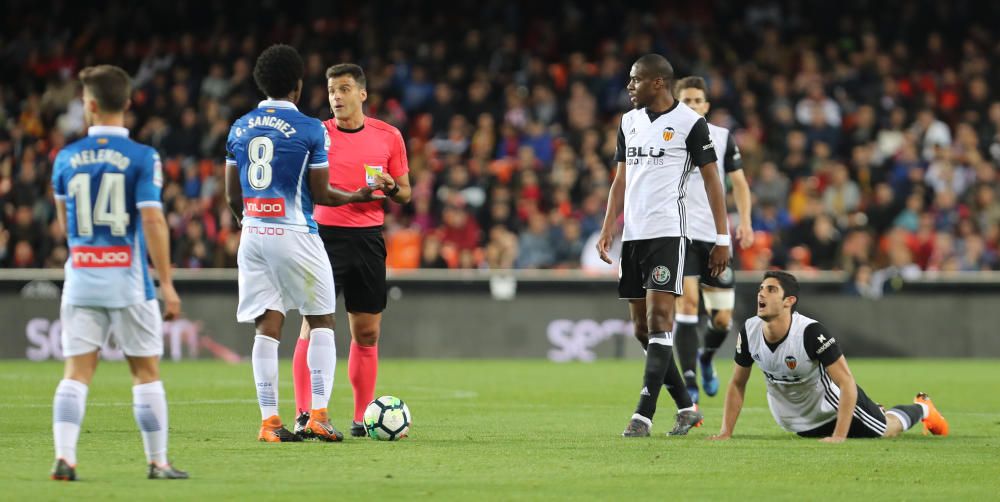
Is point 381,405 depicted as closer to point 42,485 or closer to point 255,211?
point 255,211

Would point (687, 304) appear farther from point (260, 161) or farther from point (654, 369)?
point (260, 161)

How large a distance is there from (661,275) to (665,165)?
70 centimetres

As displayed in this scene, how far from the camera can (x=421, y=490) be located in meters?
6.56

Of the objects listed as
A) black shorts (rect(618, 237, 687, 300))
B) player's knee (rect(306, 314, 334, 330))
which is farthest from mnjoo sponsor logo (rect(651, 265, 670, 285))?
player's knee (rect(306, 314, 334, 330))

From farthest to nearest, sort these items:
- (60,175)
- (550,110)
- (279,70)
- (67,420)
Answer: (550,110), (279,70), (60,175), (67,420)

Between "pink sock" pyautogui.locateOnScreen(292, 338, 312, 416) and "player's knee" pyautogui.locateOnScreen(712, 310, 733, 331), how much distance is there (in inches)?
168

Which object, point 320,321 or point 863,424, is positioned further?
point 863,424

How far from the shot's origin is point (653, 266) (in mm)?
9500

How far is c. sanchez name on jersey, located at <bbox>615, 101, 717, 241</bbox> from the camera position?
9531mm

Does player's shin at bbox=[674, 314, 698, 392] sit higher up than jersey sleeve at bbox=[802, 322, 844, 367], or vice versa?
jersey sleeve at bbox=[802, 322, 844, 367]

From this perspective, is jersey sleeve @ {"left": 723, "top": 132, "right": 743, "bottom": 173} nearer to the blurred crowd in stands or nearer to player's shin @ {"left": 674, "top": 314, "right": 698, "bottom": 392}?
player's shin @ {"left": 674, "top": 314, "right": 698, "bottom": 392}

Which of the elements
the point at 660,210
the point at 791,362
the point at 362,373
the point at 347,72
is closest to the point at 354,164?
the point at 347,72

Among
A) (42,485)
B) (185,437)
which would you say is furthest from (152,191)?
(185,437)

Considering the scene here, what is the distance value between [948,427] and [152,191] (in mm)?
6026
